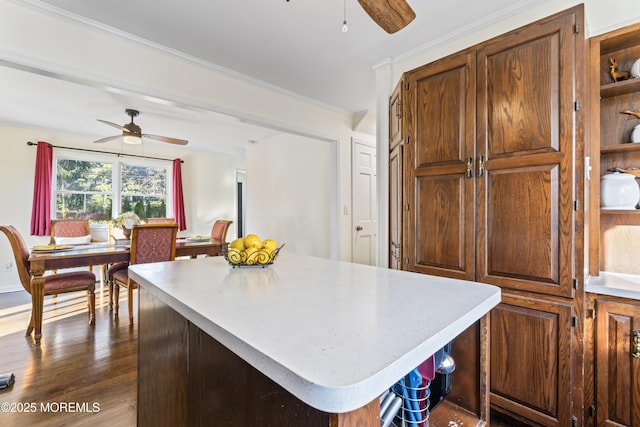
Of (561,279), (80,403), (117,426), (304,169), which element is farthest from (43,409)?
(304,169)

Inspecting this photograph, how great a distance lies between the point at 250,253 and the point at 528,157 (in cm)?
137

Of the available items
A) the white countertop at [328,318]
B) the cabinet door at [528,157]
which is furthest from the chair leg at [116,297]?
the cabinet door at [528,157]

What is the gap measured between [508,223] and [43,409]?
2.70 m

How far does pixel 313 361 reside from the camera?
50cm

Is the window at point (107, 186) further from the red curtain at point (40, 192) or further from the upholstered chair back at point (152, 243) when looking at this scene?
the upholstered chair back at point (152, 243)

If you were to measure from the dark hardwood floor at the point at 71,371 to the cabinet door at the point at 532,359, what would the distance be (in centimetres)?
25

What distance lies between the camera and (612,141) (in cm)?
169

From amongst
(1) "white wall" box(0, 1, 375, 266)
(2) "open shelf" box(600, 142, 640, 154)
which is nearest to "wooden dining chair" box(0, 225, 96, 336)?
(1) "white wall" box(0, 1, 375, 266)

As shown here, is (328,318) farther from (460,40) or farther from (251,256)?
(460,40)

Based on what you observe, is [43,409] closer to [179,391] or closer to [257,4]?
[179,391]

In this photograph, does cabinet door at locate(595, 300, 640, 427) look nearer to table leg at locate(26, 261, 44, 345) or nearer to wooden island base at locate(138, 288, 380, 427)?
wooden island base at locate(138, 288, 380, 427)

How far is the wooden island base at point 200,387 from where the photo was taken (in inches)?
21.5

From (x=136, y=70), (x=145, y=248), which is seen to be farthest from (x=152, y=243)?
(x=136, y=70)

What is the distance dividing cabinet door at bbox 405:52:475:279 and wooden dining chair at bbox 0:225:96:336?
2.98 metres
